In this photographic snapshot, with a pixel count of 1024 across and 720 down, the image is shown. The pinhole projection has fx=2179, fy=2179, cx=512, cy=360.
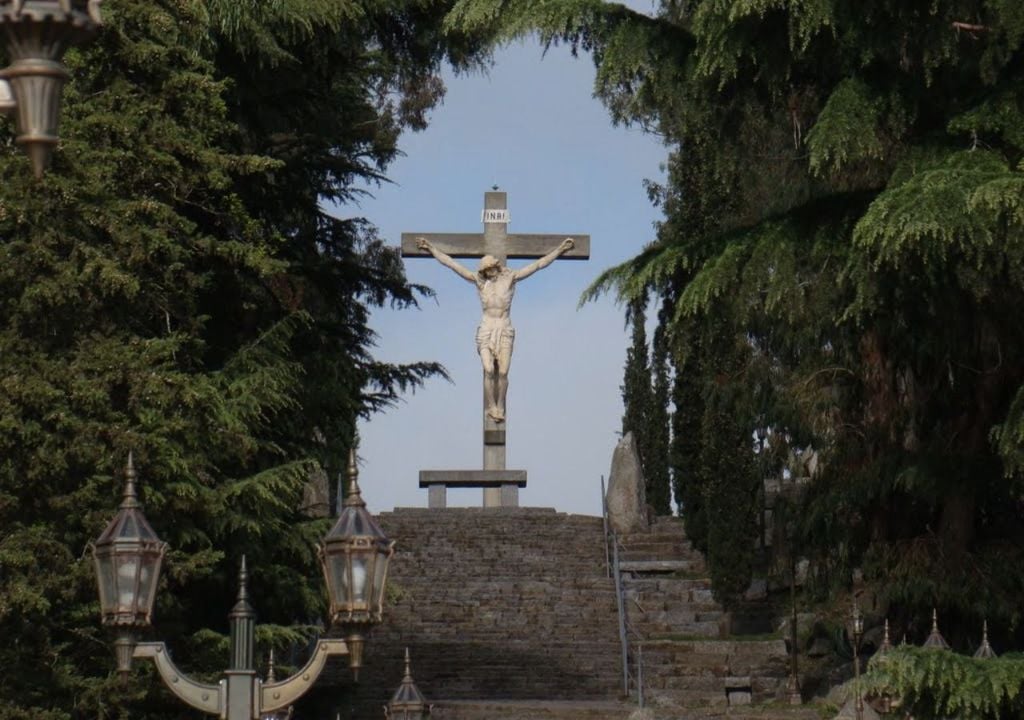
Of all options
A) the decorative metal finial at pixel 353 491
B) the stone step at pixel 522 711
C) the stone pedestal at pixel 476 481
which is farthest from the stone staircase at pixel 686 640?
the decorative metal finial at pixel 353 491

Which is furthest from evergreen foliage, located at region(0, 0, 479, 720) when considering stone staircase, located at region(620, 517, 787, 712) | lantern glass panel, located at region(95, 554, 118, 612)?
lantern glass panel, located at region(95, 554, 118, 612)

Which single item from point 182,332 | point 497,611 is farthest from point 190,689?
point 497,611

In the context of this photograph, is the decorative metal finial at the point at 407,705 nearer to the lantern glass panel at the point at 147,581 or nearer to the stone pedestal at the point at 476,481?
the lantern glass panel at the point at 147,581

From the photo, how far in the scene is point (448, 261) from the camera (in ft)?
94.8

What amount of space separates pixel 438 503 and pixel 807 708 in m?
9.16

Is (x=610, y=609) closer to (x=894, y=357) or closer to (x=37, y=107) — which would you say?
(x=894, y=357)

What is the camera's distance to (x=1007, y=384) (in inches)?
587

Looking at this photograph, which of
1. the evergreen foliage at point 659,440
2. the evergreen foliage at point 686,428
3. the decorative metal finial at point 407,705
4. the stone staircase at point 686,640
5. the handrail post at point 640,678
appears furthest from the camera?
the evergreen foliage at point 659,440

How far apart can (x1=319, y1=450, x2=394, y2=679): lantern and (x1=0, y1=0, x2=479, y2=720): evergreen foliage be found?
706 cm

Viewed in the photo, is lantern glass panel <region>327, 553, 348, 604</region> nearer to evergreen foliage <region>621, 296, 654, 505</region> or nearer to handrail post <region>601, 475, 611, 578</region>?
handrail post <region>601, 475, 611, 578</region>

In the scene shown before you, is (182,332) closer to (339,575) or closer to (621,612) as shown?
(621,612)

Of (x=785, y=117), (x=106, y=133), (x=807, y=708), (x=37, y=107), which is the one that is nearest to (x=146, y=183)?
(x=106, y=133)

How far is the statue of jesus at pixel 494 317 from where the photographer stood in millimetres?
28828

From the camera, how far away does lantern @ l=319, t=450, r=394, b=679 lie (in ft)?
26.9
